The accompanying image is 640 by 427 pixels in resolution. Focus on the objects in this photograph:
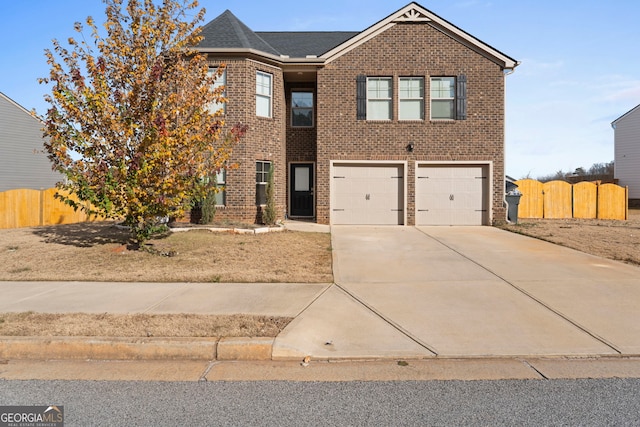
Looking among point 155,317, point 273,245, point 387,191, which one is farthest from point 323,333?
point 387,191

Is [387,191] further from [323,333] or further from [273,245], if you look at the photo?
[323,333]

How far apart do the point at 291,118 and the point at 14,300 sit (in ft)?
40.0

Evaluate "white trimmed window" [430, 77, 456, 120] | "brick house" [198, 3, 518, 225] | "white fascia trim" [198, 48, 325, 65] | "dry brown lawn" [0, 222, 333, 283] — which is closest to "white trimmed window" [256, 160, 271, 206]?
"brick house" [198, 3, 518, 225]

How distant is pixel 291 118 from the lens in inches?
655

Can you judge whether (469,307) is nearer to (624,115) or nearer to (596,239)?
(596,239)

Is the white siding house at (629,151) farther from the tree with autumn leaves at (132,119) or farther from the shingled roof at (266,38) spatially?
the tree with autumn leaves at (132,119)

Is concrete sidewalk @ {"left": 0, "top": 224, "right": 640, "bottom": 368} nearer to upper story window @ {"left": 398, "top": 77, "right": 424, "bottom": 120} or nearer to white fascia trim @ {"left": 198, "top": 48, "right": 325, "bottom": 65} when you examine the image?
upper story window @ {"left": 398, "top": 77, "right": 424, "bottom": 120}

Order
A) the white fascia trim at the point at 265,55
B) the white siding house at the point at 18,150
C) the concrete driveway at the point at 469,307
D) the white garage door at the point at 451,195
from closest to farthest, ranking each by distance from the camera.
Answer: the concrete driveway at the point at 469,307, the white fascia trim at the point at 265,55, the white garage door at the point at 451,195, the white siding house at the point at 18,150

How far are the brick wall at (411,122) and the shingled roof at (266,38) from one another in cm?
254

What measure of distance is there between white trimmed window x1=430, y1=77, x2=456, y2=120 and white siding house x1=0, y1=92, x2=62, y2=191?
2380 centimetres

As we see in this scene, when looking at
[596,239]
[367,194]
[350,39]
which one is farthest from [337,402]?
[350,39]

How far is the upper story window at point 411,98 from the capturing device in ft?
48.3

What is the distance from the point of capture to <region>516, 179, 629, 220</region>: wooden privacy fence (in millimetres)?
19812

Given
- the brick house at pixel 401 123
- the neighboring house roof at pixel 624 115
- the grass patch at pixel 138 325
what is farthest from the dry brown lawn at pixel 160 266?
the neighboring house roof at pixel 624 115
